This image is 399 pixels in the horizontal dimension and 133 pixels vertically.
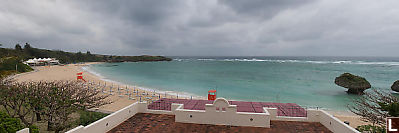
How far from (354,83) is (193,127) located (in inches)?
1115

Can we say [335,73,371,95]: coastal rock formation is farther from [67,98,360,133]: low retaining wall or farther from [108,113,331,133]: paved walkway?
[108,113,331,133]: paved walkway

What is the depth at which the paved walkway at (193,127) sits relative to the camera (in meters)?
7.83

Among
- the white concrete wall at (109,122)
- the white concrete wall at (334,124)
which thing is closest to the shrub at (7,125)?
the white concrete wall at (109,122)

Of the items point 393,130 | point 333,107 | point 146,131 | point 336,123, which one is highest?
point 393,130

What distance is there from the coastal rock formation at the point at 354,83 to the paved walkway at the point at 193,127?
74.9ft

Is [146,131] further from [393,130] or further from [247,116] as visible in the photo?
[393,130]

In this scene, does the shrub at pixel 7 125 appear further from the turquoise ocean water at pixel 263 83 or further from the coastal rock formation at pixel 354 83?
the coastal rock formation at pixel 354 83

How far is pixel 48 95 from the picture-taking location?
948 cm

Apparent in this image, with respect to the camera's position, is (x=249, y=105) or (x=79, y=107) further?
(x=249, y=105)

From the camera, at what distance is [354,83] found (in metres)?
25.9

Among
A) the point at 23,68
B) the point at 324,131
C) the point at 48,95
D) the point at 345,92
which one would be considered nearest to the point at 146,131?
the point at 48,95

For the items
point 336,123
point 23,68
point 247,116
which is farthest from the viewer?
point 23,68

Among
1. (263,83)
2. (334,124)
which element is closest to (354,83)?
(263,83)

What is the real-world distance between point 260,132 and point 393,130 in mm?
4814
